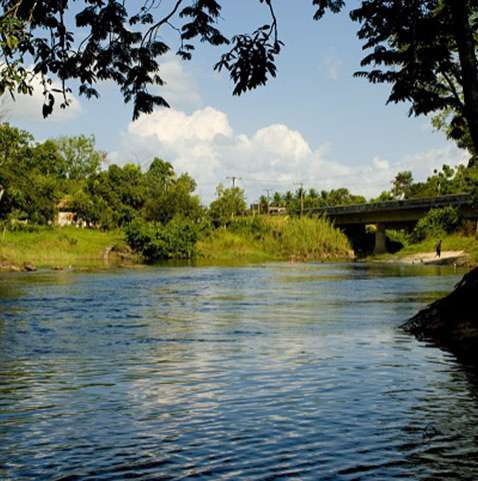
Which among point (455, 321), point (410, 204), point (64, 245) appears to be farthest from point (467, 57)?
point (410, 204)

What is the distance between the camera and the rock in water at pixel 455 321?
66.1 ft

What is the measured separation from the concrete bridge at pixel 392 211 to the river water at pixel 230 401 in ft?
247

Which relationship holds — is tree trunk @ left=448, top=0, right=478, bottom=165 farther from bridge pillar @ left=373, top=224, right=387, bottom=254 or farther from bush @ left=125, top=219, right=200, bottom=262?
bridge pillar @ left=373, top=224, right=387, bottom=254

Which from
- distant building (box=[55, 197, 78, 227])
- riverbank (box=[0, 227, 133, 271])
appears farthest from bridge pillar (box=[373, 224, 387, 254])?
distant building (box=[55, 197, 78, 227])

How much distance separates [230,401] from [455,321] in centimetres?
1055

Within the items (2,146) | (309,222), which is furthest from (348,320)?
(309,222)

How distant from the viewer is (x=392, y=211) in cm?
11544

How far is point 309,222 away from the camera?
393 feet

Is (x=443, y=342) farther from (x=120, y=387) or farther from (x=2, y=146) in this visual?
(x=2, y=146)

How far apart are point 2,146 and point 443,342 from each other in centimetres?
8455

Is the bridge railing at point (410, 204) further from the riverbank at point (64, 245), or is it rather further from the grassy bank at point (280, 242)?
the riverbank at point (64, 245)

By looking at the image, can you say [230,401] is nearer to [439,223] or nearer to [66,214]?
[439,223]

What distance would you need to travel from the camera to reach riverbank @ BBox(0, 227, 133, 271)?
9562 centimetres

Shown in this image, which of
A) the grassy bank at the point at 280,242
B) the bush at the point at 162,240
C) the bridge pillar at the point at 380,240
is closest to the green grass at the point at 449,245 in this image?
the grassy bank at the point at 280,242
